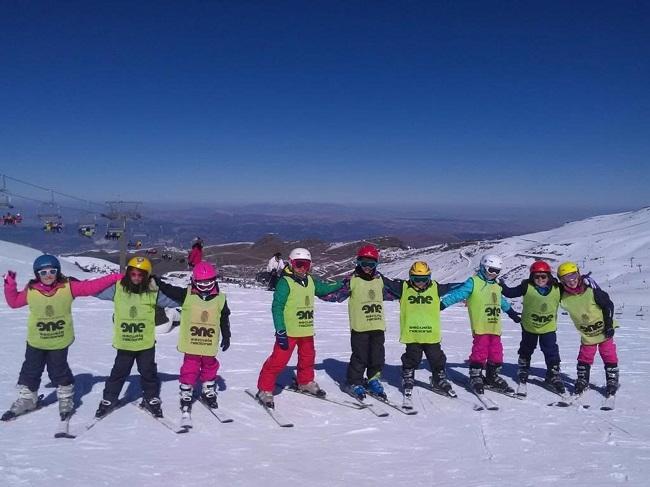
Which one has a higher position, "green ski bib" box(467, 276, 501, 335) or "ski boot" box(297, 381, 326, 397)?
"green ski bib" box(467, 276, 501, 335)

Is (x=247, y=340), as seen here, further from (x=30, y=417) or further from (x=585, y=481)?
(x=585, y=481)

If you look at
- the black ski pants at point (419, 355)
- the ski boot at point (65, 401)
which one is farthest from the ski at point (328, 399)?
the ski boot at point (65, 401)

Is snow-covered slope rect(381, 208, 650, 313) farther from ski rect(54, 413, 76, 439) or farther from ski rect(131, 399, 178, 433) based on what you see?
ski rect(54, 413, 76, 439)

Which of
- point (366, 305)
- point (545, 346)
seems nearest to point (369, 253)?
point (366, 305)

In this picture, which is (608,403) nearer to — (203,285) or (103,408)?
(203,285)

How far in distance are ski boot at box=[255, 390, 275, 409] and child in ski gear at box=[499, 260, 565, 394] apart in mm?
3648

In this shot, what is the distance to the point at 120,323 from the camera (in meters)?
6.00

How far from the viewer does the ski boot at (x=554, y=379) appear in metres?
7.33

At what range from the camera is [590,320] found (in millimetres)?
7137

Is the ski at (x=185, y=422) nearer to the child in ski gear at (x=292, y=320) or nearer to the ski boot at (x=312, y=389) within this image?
the child in ski gear at (x=292, y=320)

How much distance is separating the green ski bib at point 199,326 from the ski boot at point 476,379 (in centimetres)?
368

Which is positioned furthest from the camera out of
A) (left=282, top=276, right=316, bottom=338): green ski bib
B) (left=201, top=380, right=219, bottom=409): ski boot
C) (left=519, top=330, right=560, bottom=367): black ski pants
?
(left=519, top=330, right=560, bottom=367): black ski pants

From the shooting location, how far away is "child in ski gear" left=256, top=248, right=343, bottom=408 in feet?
22.0

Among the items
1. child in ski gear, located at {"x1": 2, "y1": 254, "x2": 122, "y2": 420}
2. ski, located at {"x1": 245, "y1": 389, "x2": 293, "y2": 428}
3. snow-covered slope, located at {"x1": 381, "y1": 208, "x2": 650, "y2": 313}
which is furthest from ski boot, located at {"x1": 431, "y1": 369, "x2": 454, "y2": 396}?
snow-covered slope, located at {"x1": 381, "y1": 208, "x2": 650, "y2": 313}
